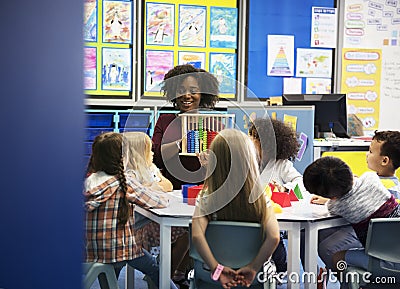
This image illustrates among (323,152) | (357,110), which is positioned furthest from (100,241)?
(357,110)

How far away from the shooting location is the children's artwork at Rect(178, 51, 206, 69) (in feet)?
17.9

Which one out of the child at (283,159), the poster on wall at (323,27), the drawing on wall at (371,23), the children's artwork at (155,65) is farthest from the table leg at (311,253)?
the drawing on wall at (371,23)

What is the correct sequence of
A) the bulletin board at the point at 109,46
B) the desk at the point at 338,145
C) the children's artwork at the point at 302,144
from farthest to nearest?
1. the bulletin board at the point at 109,46
2. the desk at the point at 338,145
3. the children's artwork at the point at 302,144

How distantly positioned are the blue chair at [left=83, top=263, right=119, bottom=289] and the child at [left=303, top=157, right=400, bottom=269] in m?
0.95

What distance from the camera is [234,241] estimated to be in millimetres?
1988

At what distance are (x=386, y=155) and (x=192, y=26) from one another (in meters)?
3.18

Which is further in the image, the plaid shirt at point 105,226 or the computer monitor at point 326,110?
the computer monitor at point 326,110

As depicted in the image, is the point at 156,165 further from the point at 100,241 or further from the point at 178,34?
the point at 178,34

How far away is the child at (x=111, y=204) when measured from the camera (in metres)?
2.29

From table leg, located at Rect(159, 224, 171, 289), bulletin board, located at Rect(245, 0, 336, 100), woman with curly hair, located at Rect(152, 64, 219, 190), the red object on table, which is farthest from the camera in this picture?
bulletin board, located at Rect(245, 0, 336, 100)

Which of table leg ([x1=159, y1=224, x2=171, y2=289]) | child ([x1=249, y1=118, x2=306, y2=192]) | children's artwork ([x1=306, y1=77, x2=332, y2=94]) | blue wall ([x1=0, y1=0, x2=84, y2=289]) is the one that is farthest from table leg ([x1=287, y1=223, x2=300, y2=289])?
children's artwork ([x1=306, y1=77, x2=332, y2=94])

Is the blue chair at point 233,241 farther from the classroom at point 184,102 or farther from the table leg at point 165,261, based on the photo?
the table leg at point 165,261

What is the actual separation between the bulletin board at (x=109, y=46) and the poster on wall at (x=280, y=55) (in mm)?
1471

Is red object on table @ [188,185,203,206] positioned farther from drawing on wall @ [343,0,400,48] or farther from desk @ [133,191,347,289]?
drawing on wall @ [343,0,400,48]
